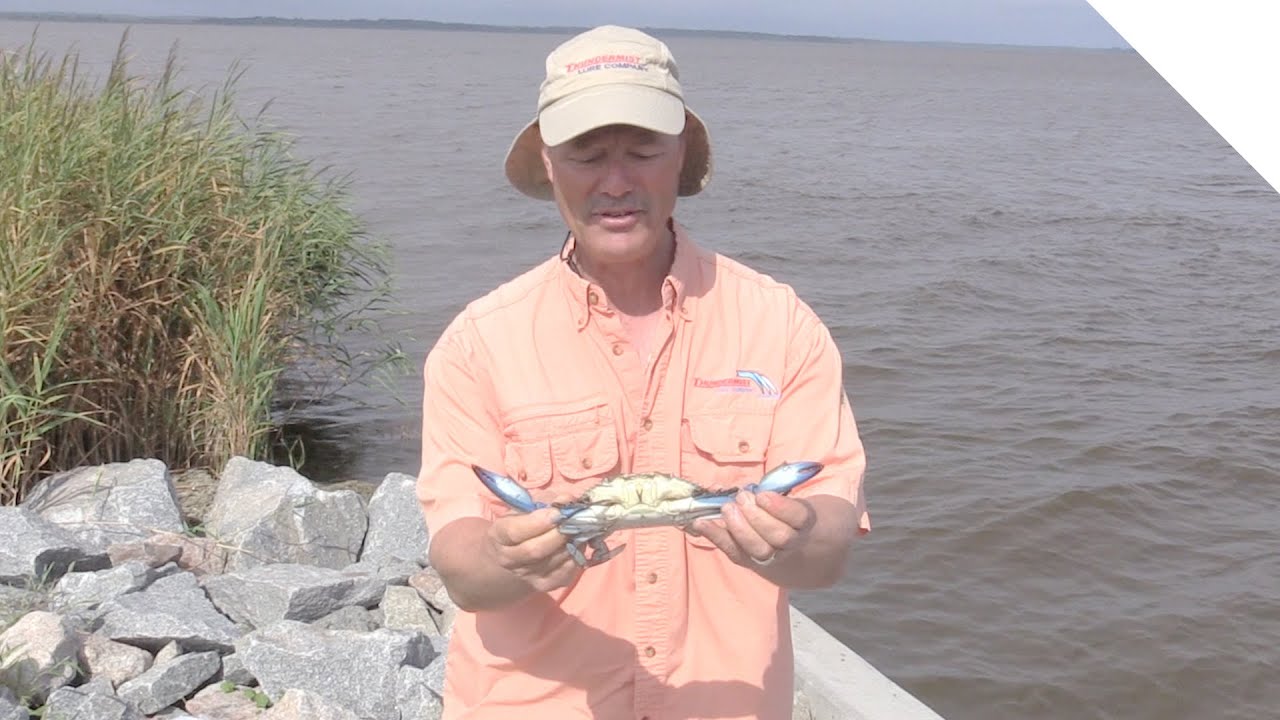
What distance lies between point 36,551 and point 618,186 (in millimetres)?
3577

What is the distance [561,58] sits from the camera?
116 inches

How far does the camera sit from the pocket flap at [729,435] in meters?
2.96

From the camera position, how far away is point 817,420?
299 centimetres

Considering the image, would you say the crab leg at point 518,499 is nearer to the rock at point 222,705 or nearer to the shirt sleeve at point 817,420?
the shirt sleeve at point 817,420

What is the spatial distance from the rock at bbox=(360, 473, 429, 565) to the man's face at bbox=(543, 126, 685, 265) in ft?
11.5

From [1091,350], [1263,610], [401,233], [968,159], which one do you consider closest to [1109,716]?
[1263,610]

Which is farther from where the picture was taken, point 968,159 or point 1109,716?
point 968,159

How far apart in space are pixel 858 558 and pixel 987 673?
135 centimetres

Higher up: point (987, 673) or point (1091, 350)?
point (1091, 350)

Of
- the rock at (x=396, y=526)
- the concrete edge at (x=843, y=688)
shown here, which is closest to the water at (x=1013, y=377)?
the concrete edge at (x=843, y=688)

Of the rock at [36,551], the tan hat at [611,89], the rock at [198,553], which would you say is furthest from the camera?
the rock at [198,553]

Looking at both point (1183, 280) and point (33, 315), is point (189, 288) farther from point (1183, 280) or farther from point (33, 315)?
point (1183, 280)

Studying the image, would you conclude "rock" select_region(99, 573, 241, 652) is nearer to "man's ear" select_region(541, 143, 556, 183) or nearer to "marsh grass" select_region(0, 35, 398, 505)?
"marsh grass" select_region(0, 35, 398, 505)

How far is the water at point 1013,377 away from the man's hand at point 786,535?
4.24m
